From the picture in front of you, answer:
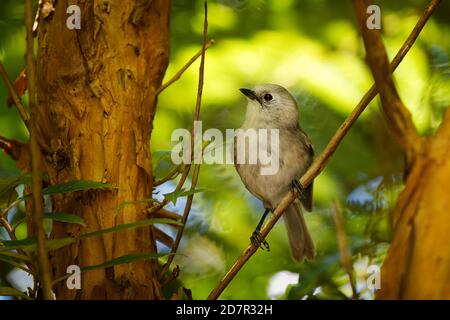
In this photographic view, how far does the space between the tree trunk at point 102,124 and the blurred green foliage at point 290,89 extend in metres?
0.58

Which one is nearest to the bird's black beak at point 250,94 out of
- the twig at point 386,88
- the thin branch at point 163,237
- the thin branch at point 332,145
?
the thin branch at point 163,237

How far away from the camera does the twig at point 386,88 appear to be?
1.06 meters

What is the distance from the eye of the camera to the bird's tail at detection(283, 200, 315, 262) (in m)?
2.26

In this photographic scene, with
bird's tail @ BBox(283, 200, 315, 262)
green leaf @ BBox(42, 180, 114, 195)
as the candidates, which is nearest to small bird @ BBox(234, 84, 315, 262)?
bird's tail @ BBox(283, 200, 315, 262)

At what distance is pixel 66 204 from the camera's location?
160 cm

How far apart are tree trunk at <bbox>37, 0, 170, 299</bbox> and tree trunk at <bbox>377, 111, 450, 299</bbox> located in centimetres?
69

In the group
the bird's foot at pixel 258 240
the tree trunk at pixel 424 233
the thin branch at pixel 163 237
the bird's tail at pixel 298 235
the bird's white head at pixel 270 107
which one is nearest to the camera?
the tree trunk at pixel 424 233

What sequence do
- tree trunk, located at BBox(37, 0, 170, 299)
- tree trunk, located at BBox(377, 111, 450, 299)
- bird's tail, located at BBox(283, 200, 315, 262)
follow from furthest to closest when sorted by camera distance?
bird's tail, located at BBox(283, 200, 315, 262) < tree trunk, located at BBox(37, 0, 170, 299) < tree trunk, located at BBox(377, 111, 450, 299)

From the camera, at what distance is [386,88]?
1.08 metres

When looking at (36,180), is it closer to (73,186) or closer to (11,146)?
(73,186)

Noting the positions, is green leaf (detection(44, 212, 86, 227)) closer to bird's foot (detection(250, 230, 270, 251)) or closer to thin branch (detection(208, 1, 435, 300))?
thin branch (detection(208, 1, 435, 300))

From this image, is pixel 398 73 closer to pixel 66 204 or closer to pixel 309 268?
pixel 309 268

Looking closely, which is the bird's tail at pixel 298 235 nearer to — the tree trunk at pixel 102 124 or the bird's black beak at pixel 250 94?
the bird's black beak at pixel 250 94
